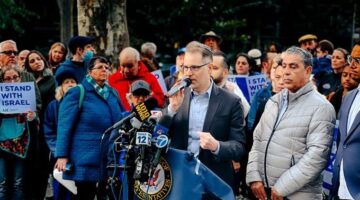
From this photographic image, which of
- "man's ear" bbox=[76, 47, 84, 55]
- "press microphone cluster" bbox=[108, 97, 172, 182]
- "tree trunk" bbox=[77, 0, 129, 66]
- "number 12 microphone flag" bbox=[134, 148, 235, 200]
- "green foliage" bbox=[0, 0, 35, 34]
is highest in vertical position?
"green foliage" bbox=[0, 0, 35, 34]

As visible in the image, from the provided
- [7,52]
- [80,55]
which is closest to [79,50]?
[80,55]

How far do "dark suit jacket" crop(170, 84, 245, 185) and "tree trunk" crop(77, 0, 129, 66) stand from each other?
6.27 meters

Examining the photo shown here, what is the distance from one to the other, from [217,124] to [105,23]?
6480 millimetres

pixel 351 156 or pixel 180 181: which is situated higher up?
pixel 351 156

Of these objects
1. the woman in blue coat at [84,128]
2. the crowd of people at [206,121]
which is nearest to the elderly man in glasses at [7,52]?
the crowd of people at [206,121]

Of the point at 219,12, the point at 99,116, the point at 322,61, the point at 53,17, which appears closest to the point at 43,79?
the point at 99,116

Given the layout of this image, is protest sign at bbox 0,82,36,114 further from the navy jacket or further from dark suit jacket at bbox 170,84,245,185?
dark suit jacket at bbox 170,84,245,185

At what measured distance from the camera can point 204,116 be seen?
555cm

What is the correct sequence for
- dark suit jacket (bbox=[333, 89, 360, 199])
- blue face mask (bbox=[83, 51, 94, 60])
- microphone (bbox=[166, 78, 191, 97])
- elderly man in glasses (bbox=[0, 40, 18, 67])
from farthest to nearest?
elderly man in glasses (bbox=[0, 40, 18, 67]) < blue face mask (bbox=[83, 51, 94, 60]) < dark suit jacket (bbox=[333, 89, 360, 199]) < microphone (bbox=[166, 78, 191, 97])

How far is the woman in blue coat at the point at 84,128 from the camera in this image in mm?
7176

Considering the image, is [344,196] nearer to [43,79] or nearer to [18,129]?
[18,129]

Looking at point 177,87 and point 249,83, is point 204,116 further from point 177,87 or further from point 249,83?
point 249,83

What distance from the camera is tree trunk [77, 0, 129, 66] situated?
37.9 feet

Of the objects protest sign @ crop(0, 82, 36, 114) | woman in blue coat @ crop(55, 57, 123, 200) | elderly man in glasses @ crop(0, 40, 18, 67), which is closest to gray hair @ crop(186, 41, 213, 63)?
woman in blue coat @ crop(55, 57, 123, 200)
